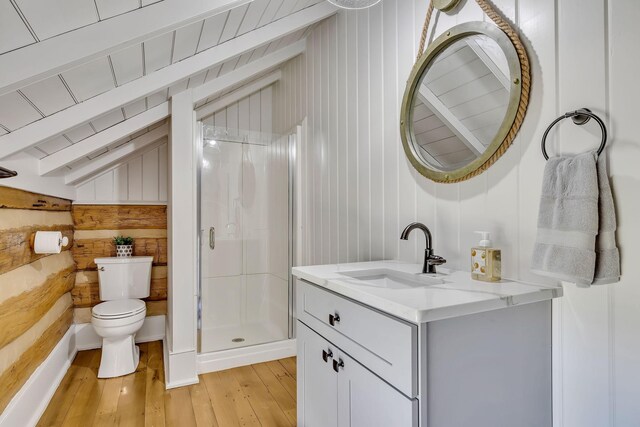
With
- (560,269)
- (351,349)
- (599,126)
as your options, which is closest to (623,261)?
(560,269)

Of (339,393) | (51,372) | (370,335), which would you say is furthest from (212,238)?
(370,335)

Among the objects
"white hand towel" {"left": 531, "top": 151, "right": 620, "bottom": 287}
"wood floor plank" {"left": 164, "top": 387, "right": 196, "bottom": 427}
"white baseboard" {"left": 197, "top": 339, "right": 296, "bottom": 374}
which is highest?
"white hand towel" {"left": 531, "top": 151, "right": 620, "bottom": 287}

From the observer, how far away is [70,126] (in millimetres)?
1573

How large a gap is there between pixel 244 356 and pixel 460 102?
7.49 feet

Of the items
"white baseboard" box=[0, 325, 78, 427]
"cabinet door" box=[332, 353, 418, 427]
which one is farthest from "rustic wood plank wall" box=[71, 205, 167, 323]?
"cabinet door" box=[332, 353, 418, 427]

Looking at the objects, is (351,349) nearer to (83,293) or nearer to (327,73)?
(327,73)

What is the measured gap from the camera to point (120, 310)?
2.47 metres

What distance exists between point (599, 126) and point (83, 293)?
141 inches

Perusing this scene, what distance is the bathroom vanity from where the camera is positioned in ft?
2.81

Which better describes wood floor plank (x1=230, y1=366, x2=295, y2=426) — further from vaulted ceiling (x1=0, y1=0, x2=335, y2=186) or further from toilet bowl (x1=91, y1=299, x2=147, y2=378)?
vaulted ceiling (x1=0, y1=0, x2=335, y2=186)

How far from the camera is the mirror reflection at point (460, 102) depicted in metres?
1.20

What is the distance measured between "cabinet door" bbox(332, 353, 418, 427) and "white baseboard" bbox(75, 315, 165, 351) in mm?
2555

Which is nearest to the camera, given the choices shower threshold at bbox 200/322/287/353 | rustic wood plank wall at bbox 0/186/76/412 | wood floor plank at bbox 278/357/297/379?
rustic wood plank wall at bbox 0/186/76/412

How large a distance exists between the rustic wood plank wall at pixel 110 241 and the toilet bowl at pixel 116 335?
0.59 meters
